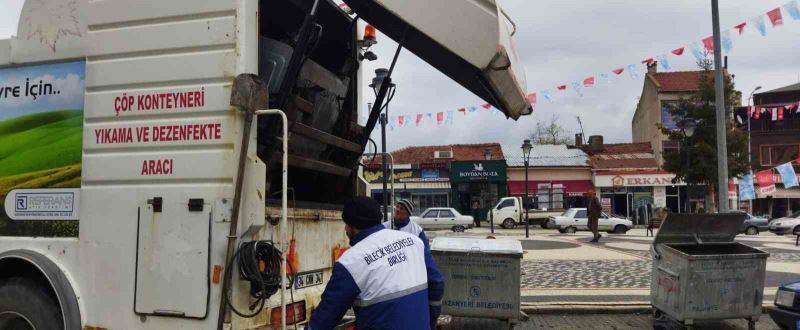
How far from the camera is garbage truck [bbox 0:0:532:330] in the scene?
3.35 metres

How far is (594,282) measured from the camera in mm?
10438

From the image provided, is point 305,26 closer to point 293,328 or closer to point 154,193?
point 154,193

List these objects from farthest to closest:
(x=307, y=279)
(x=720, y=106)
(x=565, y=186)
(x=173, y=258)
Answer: (x=565, y=186) < (x=720, y=106) < (x=307, y=279) < (x=173, y=258)

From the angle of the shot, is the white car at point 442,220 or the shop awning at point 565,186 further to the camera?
the shop awning at point 565,186

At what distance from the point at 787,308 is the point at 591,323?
2141 millimetres

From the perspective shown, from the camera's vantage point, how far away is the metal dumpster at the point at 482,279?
6484 millimetres

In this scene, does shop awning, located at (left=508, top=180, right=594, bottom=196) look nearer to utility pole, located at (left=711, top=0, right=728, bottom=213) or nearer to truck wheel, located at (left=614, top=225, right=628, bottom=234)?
truck wheel, located at (left=614, top=225, right=628, bottom=234)

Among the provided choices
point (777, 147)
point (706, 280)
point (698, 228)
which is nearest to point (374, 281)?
point (706, 280)

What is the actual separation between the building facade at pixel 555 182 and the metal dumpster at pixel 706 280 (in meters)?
34.7

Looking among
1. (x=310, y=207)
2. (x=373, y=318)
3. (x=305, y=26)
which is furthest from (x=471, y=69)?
(x=373, y=318)

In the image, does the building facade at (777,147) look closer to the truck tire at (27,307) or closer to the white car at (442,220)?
the white car at (442,220)

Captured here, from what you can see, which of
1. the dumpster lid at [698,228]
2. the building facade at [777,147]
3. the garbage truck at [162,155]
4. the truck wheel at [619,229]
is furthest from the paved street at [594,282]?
the building facade at [777,147]

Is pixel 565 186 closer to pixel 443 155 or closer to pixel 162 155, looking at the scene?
pixel 443 155

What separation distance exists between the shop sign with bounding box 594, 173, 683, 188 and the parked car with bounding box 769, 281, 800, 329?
3643 centimetres
